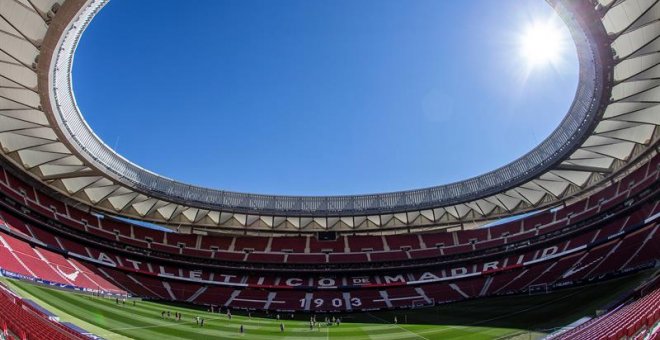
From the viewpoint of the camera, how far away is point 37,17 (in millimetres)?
23938

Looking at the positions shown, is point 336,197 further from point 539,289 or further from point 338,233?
point 539,289

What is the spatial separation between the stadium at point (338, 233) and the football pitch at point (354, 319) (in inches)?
9.8

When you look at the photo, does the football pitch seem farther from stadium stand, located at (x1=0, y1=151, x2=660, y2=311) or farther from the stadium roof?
the stadium roof

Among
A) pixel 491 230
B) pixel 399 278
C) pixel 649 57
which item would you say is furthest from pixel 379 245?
pixel 649 57

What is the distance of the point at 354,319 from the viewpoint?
37.8 m

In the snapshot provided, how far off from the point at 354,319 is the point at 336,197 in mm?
19537

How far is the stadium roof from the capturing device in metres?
24.2

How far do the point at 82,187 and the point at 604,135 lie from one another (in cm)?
5496

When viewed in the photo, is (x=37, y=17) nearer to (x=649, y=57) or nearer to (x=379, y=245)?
(x=649, y=57)

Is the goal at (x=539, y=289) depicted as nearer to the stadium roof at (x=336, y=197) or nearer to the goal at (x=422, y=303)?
the goal at (x=422, y=303)

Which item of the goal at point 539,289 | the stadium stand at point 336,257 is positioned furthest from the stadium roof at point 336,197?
the goal at point 539,289

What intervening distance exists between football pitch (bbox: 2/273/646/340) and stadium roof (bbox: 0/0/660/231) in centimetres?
1280

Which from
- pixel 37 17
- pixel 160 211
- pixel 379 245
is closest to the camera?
pixel 37 17

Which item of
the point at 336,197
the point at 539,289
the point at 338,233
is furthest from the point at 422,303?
the point at 338,233
